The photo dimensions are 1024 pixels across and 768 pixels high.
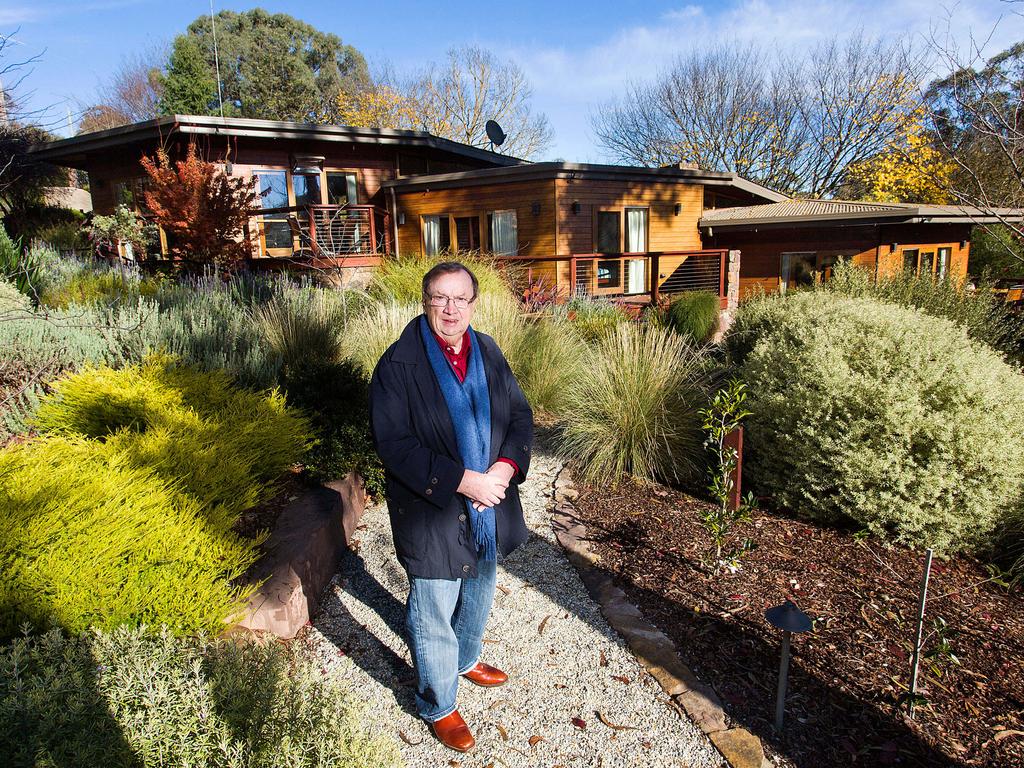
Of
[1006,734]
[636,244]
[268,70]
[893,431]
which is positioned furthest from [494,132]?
[268,70]

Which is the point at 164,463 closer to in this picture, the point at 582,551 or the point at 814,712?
the point at 582,551

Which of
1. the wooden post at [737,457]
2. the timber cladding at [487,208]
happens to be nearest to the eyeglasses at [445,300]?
the wooden post at [737,457]

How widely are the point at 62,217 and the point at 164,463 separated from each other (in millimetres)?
20246

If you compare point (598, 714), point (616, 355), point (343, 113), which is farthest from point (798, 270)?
point (343, 113)

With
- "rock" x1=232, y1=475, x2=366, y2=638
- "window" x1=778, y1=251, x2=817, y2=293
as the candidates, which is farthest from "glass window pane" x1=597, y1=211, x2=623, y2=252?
"rock" x1=232, y1=475, x2=366, y2=638

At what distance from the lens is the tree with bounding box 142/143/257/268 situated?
10.3m

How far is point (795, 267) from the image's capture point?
15.3 metres

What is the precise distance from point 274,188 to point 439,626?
14733mm

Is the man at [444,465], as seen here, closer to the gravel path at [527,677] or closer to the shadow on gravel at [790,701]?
the gravel path at [527,677]

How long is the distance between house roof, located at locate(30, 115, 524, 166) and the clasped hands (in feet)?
41.9

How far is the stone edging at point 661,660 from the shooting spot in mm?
2051

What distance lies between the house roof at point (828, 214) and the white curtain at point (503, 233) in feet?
17.6

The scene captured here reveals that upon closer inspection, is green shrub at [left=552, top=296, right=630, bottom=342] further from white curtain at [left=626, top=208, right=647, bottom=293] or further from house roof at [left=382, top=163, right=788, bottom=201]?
white curtain at [left=626, top=208, right=647, bottom=293]

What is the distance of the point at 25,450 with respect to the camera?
2.62m
